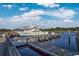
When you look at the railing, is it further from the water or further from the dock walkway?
the dock walkway

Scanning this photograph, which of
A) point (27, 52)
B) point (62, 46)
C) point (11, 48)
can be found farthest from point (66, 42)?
point (11, 48)

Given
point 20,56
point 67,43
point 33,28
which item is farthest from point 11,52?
point 67,43

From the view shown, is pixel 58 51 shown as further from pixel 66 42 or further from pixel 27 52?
pixel 27 52

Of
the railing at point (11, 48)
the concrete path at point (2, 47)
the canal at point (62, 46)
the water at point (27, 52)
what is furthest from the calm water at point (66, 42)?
the concrete path at point (2, 47)

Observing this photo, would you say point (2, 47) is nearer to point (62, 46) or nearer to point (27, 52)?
point (27, 52)

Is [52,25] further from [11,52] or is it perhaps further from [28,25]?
[11,52]

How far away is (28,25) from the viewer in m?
3.99

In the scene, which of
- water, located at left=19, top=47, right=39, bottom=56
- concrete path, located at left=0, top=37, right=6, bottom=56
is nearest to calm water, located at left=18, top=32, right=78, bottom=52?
water, located at left=19, top=47, right=39, bottom=56

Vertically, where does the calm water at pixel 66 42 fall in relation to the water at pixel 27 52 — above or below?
above

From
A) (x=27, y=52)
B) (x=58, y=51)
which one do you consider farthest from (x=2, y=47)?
(x=58, y=51)

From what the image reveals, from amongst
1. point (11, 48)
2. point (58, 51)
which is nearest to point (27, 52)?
point (11, 48)

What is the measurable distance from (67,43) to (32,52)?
39 centimetres

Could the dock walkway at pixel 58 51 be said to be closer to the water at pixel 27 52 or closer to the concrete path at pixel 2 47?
the water at pixel 27 52

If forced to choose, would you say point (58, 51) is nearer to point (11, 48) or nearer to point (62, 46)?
point (62, 46)
